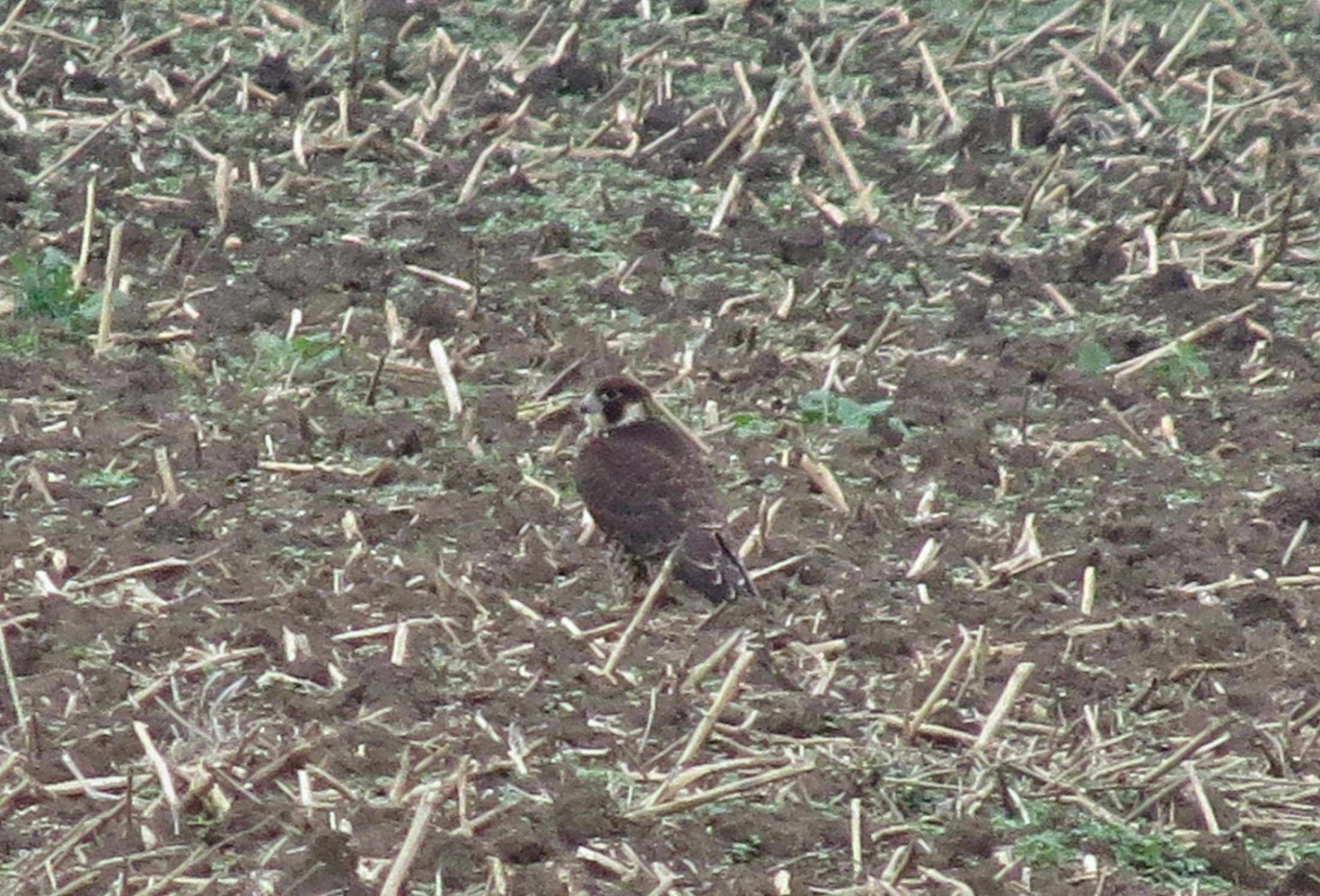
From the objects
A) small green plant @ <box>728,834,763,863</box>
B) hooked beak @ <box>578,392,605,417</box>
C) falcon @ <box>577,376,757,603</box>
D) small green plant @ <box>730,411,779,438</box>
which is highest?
small green plant @ <box>728,834,763,863</box>

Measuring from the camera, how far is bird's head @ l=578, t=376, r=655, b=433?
27.2 ft

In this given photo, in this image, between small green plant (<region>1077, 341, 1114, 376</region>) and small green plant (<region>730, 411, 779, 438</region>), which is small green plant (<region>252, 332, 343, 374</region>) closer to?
small green plant (<region>730, 411, 779, 438</region>)

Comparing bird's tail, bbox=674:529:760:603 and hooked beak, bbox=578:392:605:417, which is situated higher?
bird's tail, bbox=674:529:760:603

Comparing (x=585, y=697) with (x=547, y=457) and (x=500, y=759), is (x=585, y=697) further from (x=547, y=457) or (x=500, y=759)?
(x=547, y=457)

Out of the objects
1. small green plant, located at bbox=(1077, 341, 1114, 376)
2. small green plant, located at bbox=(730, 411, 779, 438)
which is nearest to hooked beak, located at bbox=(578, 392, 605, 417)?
small green plant, located at bbox=(730, 411, 779, 438)

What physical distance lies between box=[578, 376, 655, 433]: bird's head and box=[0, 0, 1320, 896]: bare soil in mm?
282

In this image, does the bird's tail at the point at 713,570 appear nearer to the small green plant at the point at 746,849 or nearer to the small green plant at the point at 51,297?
the small green plant at the point at 746,849

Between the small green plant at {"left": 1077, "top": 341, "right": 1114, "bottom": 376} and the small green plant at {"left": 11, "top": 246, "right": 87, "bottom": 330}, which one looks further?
the small green plant at {"left": 1077, "top": 341, "right": 1114, "bottom": 376}

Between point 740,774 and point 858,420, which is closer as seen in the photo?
point 740,774

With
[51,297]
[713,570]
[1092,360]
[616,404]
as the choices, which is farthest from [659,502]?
[51,297]

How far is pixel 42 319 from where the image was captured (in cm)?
930

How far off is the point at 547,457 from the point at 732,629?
1.53 m

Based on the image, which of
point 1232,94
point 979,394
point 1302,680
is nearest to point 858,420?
point 979,394

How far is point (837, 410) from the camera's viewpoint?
8.92 metres
